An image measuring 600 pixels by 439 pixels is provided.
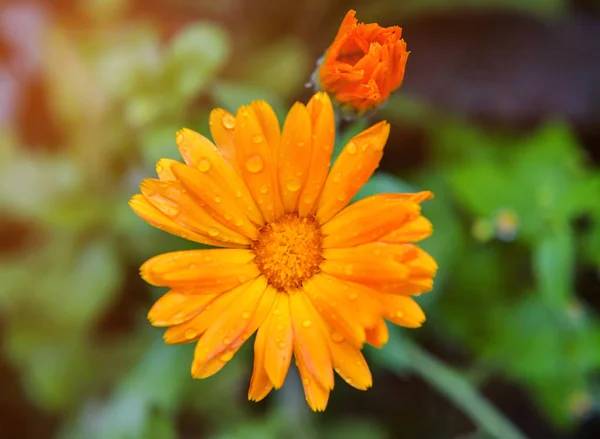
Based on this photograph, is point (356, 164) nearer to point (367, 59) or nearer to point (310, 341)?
point (367, 59)

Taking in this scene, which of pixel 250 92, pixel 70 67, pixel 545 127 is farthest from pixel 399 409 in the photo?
pixel 70 67

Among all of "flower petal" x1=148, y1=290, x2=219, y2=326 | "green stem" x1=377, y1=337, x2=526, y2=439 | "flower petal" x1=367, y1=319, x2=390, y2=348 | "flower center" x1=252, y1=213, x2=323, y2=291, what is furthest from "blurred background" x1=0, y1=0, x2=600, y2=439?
"flower petal" x1=148, y1=290, x2=219, y2=326

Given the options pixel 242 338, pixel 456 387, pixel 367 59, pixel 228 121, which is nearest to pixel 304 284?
pixel 242 338

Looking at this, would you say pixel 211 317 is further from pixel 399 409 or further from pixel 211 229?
pixel 399 409

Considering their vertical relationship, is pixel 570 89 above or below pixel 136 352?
above

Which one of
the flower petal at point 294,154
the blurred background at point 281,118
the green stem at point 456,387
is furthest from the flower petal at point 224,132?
the green stem at point 456,387

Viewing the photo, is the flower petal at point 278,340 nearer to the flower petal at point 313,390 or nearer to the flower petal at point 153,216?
the flower petal at point 313,390
